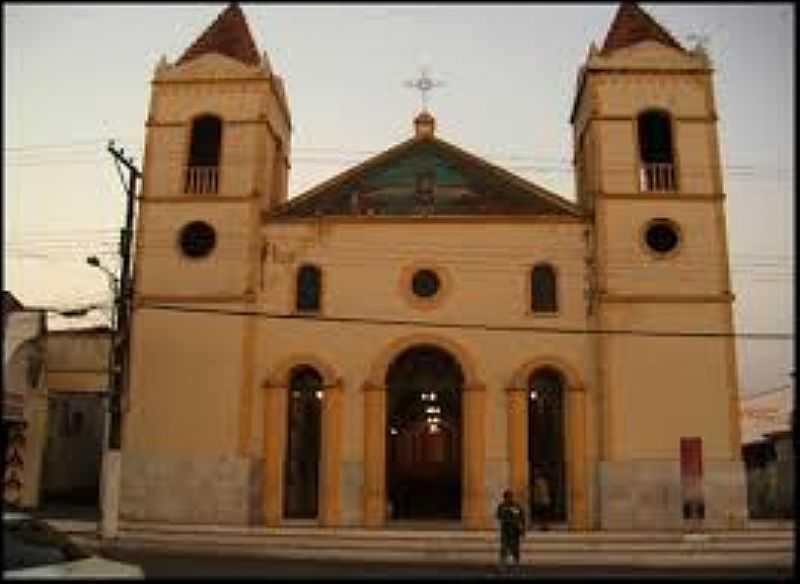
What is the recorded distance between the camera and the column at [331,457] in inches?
1079

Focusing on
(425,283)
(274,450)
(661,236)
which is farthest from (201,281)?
(661,236)

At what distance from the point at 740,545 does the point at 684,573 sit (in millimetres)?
3551

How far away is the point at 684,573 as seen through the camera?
65.5 ft

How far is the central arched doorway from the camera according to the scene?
2869cm

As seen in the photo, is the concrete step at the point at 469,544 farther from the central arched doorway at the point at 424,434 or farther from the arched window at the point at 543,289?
the arched window at the point at 543,289

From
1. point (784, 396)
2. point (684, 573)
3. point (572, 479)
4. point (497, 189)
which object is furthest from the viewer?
point (784, 396)

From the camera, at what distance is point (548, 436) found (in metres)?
27.9

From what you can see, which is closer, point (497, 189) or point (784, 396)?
point (497, 189)

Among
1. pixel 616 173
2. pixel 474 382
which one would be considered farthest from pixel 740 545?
pixel 616 173

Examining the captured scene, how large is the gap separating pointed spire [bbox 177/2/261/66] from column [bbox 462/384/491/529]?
1172 centimetres

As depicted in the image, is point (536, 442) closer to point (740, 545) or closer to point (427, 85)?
point (740, 545)

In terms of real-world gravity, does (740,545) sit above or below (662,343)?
below

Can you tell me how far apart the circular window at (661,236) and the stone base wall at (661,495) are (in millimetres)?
5787

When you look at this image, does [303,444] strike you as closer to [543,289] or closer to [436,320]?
[436,320]
